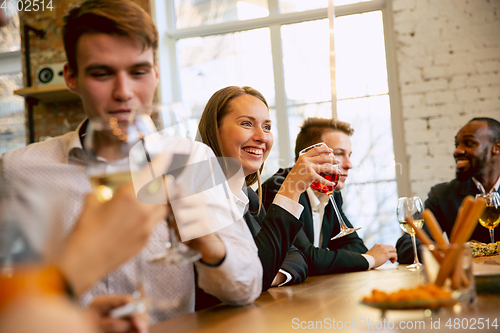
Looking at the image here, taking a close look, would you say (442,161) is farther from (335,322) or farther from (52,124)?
(52,124)

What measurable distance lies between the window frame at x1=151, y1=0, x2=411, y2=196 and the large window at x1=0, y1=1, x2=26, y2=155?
1233mm

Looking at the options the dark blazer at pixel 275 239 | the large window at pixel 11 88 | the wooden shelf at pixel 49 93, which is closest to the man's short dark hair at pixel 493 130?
A: the dark blazer at pixel 275 239

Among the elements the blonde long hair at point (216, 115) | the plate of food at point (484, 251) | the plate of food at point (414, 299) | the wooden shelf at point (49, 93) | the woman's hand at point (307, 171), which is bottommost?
the plate of food at point (484, 251)

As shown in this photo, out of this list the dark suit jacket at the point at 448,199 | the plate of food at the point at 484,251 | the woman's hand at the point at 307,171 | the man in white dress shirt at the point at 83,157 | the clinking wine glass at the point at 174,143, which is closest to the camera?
the clinking wine glass at the point at 174,143

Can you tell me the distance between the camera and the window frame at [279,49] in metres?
3.50

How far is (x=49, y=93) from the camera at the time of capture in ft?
11.6

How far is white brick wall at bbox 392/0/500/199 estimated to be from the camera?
3.18m

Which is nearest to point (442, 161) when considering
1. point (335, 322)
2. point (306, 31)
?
point (306, 31)

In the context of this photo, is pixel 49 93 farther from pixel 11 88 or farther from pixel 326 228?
pixel 326 228

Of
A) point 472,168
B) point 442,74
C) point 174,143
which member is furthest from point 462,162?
point 174,143

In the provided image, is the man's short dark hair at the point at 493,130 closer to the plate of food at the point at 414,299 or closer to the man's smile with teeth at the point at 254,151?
the man's smile with teeth at the point at 254,151

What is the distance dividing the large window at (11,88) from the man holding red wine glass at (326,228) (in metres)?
2.64

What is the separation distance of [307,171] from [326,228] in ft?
3.43

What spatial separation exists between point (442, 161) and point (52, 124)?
3.08 metres
